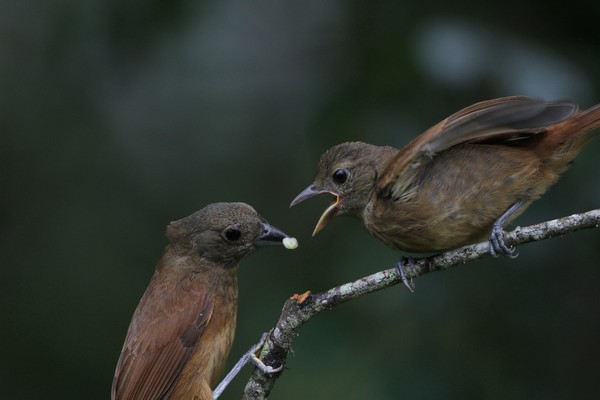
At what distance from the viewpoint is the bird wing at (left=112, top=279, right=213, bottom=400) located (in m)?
4.87

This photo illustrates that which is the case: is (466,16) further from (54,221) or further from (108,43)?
(54,221)

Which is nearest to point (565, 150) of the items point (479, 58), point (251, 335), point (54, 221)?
point (479, 58)

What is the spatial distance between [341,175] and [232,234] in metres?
0.76

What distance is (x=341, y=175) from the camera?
4738 millimetres

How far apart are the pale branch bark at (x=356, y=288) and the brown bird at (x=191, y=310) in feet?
3.13

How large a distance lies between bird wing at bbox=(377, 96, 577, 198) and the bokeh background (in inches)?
19.3

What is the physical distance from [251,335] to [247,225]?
2.21 feet

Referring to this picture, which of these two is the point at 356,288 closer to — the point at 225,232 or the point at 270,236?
the point at 270,236

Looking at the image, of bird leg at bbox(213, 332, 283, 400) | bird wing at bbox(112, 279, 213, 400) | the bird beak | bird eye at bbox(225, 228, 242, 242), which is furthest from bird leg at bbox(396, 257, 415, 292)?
bird wing at bbox(112, 279, 213, 400)

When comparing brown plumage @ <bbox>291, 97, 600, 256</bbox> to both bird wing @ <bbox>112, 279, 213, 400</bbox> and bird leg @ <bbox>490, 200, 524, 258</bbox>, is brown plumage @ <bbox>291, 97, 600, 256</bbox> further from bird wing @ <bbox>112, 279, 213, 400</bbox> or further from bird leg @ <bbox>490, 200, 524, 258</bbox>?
bird wing @ <bbox>112, 279, 213, 400</bbox>

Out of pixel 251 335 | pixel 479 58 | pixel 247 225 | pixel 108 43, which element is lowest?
pixel 251 335

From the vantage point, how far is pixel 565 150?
4.12 m

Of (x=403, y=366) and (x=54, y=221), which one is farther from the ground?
(x=54, y=221)

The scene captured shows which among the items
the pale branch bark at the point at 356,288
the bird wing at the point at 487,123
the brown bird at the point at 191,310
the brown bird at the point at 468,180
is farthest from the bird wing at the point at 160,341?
the bird wing at the point at 487,123
